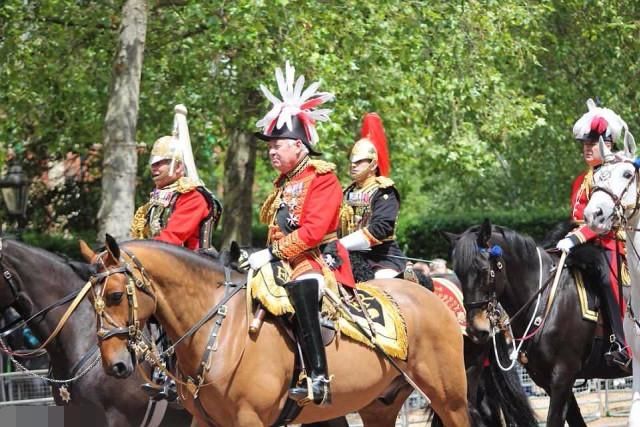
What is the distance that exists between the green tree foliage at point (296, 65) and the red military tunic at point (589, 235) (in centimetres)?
606

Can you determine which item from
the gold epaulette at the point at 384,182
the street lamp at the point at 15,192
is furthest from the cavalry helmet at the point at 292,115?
the street lamp at the point at 15,192

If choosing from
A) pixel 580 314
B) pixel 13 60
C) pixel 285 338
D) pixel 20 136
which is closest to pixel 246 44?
pixel 13 60

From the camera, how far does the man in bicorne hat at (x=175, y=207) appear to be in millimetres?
9195

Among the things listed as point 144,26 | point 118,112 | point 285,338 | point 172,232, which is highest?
point 144,26

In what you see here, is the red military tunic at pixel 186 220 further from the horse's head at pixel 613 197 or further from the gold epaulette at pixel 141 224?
the horse's head at pixel 613 197

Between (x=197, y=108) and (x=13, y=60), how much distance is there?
108 inches

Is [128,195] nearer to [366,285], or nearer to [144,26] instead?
[144,26]

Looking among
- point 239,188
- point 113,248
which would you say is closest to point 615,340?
point 113,248

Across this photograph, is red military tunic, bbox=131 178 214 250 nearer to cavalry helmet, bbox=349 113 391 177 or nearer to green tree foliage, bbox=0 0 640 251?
cavalry helmet, bbox=349 113 391 177

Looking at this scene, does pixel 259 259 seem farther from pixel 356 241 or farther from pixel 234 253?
pixel 356 241

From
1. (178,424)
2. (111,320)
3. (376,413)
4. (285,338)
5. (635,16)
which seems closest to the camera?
(111,320)

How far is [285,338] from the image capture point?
784 cm

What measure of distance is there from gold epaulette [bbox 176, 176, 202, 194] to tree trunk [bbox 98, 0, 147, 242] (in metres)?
4.76

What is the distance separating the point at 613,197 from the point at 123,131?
7280 mm
